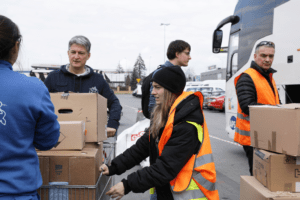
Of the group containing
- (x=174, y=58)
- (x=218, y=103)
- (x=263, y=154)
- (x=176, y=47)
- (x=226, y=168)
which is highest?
(x=176, y=47)

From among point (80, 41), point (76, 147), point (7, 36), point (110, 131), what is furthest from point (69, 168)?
point (80, 41)

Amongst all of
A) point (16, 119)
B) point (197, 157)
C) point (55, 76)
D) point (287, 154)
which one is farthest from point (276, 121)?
point (55, 76)

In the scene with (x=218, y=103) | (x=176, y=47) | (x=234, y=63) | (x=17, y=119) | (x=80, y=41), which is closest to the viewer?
(x=17, y=119)

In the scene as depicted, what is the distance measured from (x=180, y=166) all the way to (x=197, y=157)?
142 mm

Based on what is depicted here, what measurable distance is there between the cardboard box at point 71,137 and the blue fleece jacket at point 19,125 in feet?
1.94

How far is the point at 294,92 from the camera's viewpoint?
4.26 m

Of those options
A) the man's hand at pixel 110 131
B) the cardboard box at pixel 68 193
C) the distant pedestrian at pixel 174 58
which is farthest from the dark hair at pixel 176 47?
the cardboard box at pixel 68 193

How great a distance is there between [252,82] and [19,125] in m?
2.59

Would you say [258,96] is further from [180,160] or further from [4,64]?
[4,64]

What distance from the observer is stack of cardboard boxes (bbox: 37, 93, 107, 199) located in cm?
200

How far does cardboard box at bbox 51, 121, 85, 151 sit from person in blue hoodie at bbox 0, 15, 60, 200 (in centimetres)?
58

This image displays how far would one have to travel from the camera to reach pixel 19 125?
4.67 ft

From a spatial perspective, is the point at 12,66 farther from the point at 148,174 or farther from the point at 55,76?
the point at 55,76

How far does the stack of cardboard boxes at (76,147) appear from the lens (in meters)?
2.00
